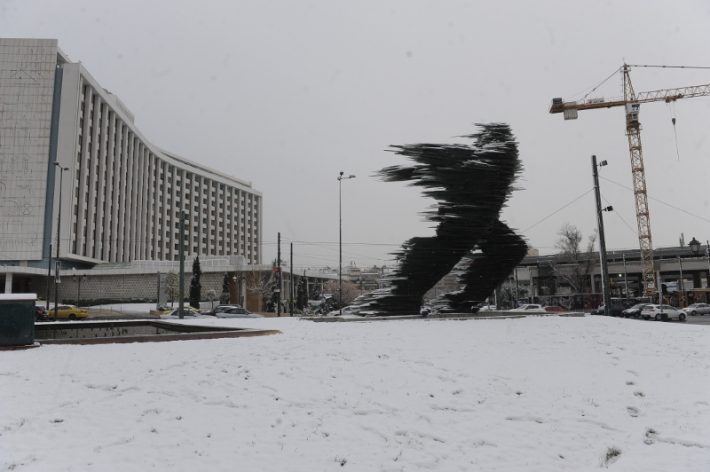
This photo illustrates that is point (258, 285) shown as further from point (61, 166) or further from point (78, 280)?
point (61, 166)

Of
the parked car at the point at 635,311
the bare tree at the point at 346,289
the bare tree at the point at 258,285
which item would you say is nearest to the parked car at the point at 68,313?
the bare tree at the point at 258,285

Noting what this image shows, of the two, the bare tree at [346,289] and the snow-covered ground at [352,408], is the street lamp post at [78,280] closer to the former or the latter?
the bare tree at [346,289]

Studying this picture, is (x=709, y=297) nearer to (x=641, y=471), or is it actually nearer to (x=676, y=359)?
(x=676, y=359)

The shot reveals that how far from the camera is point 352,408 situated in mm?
6941

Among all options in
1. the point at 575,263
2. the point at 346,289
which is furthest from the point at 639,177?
the point at 346,289

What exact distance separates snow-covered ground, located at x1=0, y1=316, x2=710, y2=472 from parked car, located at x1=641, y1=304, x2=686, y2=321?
24558mm

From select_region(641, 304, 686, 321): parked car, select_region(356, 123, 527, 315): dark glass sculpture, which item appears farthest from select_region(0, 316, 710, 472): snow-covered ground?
select_region(641, 304, 686, 321): parked car

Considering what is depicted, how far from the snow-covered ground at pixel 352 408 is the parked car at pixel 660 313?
24558 mm

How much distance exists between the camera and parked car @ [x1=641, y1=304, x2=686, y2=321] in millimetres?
32000

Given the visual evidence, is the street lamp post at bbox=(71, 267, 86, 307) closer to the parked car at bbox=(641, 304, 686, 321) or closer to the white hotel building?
the white hotel building

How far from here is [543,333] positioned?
1281 centimetres

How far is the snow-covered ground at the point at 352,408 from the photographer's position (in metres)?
5.66

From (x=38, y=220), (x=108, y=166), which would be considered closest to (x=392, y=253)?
(x=38, y=220)

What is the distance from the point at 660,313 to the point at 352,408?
31.9m
